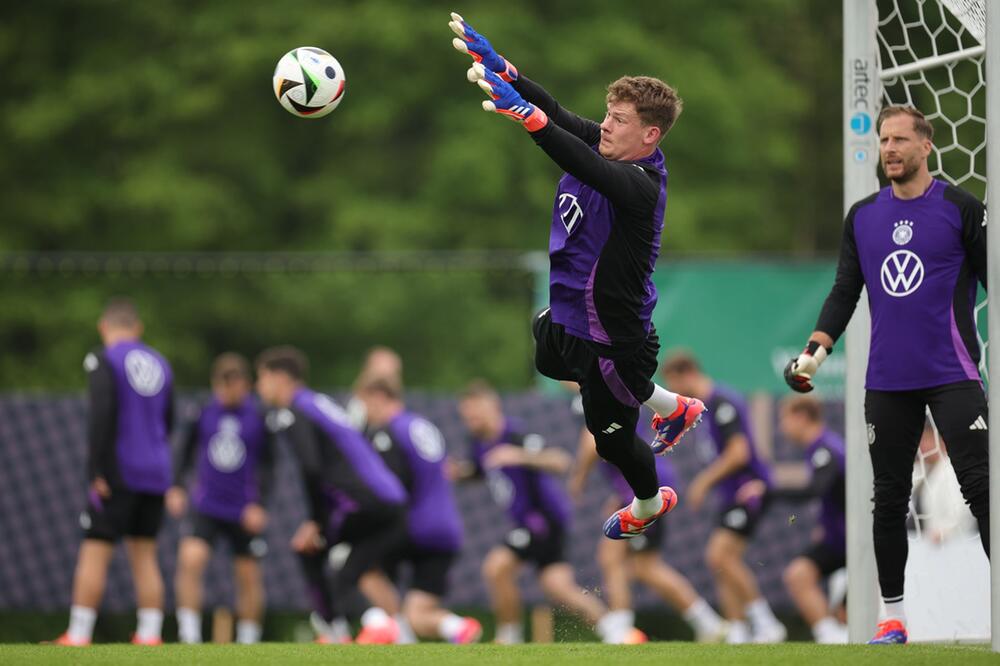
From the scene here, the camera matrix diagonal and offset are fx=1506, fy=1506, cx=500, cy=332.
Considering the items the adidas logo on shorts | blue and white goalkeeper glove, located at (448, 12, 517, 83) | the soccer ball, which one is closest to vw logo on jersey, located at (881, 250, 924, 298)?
the adidas logo on shorts

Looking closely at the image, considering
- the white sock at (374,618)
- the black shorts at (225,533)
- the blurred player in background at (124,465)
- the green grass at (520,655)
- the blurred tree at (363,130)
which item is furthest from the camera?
the blurred tree at (363,130)

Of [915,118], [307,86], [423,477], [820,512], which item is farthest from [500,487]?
[915,118]

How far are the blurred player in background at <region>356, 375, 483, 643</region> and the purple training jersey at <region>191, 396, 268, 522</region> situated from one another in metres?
1.37

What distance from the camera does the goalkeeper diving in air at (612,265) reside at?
667cm

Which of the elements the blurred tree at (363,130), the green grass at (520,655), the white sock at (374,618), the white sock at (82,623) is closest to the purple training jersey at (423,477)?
the white sock at (374,618)

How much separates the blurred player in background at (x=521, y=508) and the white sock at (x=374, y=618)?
2.02 meters

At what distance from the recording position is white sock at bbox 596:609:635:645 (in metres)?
12.2

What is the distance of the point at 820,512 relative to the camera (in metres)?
12.6

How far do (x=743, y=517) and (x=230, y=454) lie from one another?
4521 mm

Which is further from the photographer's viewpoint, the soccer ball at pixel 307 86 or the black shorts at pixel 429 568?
the black shorts at pixel 429 568

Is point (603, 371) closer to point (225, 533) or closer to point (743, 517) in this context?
point (743, 517)

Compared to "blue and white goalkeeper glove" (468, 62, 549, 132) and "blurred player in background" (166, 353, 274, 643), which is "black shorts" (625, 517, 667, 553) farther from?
"blue and white goalkeeper glove" (468, 62, 549, 132)

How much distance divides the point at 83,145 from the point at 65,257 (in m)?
8.59

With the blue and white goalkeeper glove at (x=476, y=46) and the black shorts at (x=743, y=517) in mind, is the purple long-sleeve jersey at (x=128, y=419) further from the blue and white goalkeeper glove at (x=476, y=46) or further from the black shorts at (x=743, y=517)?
the blue and white goalkeeper glove at (x=476, y=46)
